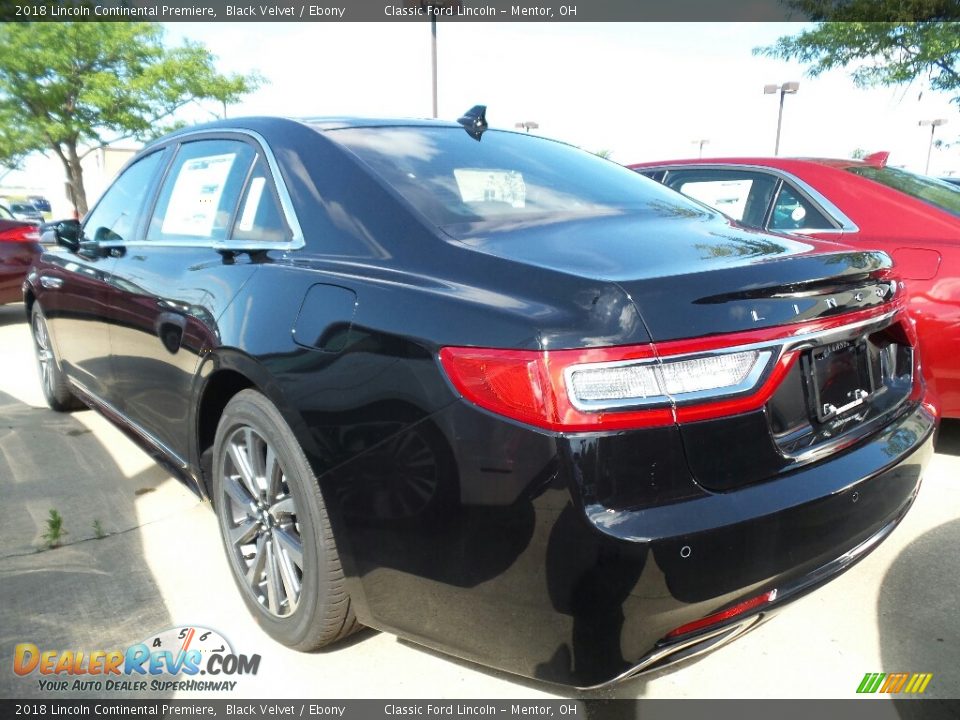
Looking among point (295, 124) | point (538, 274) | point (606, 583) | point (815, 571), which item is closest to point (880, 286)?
point (815, 571)

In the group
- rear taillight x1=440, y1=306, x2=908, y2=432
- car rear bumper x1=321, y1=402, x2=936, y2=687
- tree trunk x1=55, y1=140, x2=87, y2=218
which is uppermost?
rear taillight x1=440, y1=306, x2=908, y2=432

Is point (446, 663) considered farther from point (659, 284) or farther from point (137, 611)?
point (659, 284)

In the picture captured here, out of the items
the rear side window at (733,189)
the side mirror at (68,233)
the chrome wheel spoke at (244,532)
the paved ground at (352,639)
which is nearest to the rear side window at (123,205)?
the side mirror at (68,233)

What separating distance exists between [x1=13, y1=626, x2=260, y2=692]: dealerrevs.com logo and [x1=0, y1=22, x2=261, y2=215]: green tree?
23864 mm

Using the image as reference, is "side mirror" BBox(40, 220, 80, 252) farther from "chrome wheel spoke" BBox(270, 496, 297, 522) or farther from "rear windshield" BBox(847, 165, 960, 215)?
"rear windshield" BBox(847, 165, 960, 215)

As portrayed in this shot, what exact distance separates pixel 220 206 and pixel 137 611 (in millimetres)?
1492

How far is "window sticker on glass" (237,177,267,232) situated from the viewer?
246 cm

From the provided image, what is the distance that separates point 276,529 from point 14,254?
770cm

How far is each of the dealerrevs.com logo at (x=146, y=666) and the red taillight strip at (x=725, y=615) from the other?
1.36 metres

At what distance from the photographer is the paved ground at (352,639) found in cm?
214

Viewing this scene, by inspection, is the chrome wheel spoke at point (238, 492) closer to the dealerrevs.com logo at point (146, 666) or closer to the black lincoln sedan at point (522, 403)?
the black lincoln sedan at point (522, 403)

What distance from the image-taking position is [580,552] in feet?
4.85

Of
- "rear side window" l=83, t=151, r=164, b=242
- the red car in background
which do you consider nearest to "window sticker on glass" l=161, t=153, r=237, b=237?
"rear side window" l=83, t=151, r=164, b=242

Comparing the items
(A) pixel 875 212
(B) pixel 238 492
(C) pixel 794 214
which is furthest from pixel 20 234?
(A) pixel 875 212
